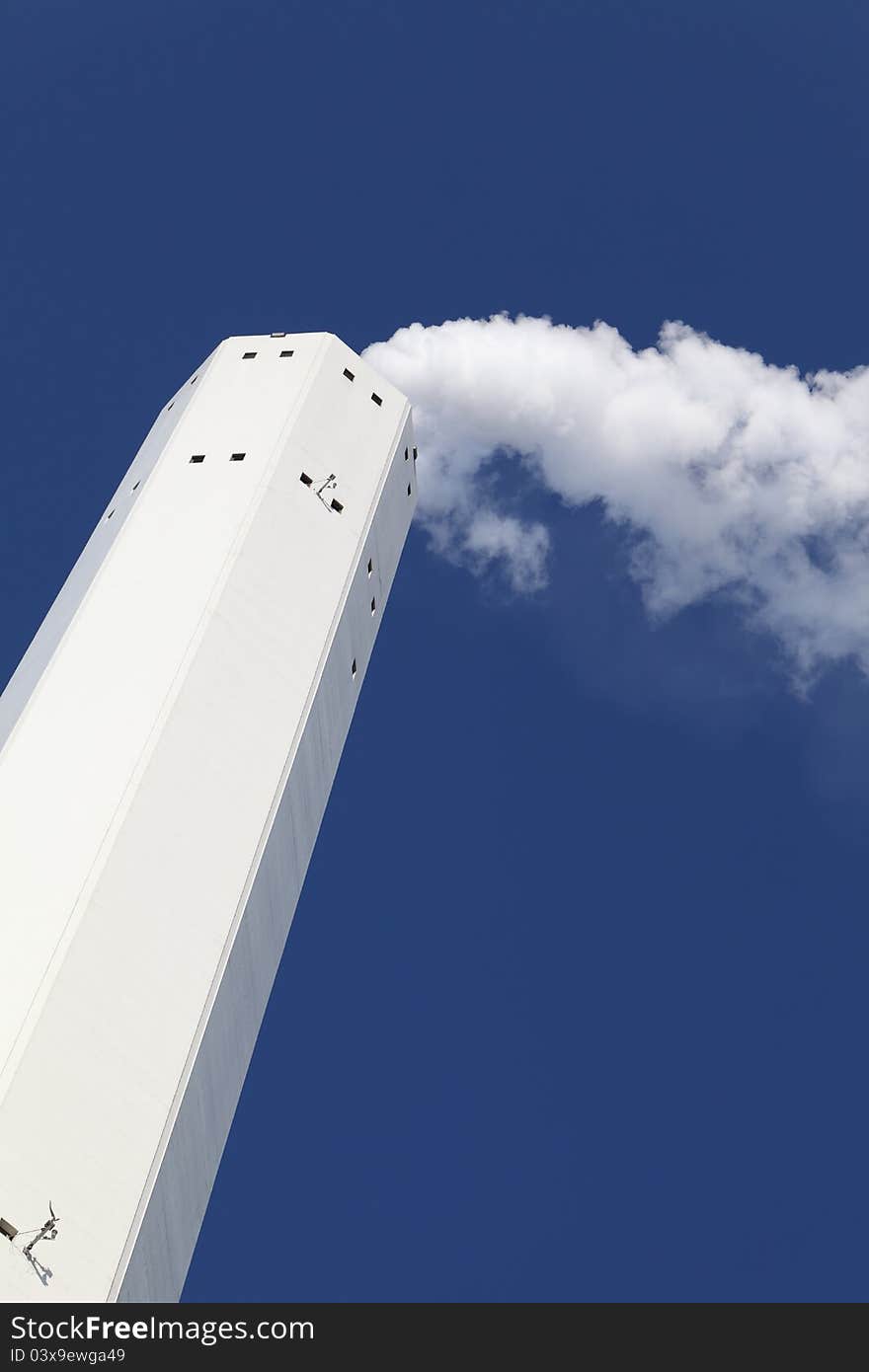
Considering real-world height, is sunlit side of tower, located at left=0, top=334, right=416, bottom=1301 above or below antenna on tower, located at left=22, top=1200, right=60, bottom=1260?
above

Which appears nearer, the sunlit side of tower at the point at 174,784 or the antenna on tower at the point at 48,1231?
the antenna on tower at the point at 48,1231

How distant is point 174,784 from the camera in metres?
36.4

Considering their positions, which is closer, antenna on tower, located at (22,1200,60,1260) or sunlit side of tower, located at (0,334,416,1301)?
antenna on tower, located at (22,1200,60,1260)

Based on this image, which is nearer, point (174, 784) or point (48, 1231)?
point (48, 1231)

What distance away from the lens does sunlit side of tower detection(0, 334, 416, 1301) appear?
98.9 feet

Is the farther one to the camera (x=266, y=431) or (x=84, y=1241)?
(x=266, y=431)

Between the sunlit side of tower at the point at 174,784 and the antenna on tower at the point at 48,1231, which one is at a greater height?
the sunlit side of tower at the point at 174,784

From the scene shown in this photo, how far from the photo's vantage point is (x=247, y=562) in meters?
42.2

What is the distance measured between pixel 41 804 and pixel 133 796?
7.14 ft

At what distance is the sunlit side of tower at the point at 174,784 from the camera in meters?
30.2

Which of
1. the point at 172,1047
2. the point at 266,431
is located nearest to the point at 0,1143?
the point at 172,1047

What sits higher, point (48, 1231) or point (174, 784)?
point (174, 784)
